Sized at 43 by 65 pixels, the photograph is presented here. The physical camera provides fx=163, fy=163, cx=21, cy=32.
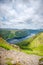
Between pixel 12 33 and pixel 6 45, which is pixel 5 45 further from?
pixel 12 33

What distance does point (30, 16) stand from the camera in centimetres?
270

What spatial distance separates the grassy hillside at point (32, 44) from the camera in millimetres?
2676

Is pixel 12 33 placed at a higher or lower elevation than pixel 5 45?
higher

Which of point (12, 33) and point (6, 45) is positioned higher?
point (12, 33)

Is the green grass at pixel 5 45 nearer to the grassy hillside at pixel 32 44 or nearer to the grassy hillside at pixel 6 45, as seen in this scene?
the grassy hillside at pixel 6 45

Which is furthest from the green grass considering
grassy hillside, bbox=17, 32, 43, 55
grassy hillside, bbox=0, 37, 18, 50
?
grassy hillside, bbox=17, 32, 43, 55

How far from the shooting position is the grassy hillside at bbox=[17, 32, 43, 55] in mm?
2676

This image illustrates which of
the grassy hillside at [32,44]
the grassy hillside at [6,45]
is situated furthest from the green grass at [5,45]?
the grassy hillside at [32,44]

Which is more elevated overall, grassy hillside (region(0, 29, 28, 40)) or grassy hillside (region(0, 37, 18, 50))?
grassy hillside (region(0, 29, 28, 40))

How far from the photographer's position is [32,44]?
269cm

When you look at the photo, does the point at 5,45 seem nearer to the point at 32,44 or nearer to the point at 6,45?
the point at 6,45

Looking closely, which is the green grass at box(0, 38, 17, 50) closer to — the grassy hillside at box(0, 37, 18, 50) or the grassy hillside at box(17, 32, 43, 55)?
the grassy hillside at box(0, 37, 18, 50)

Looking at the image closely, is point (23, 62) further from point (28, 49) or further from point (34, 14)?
point (34, 14)

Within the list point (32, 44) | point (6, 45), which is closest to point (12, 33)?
point (6, 45)
